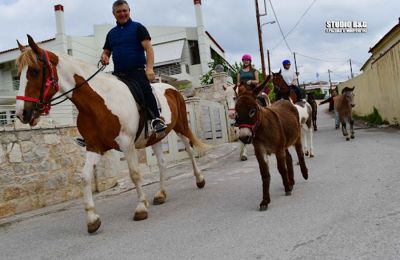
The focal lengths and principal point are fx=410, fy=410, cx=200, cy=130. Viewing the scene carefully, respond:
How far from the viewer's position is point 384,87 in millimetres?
16828

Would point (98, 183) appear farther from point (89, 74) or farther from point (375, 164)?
point (375, 164)

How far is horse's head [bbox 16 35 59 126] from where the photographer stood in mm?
4578

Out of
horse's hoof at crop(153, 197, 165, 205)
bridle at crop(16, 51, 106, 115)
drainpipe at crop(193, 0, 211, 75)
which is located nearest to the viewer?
bridle at crop(16, 51, 106, 115)

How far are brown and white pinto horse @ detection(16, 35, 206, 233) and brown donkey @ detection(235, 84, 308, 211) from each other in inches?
57.7

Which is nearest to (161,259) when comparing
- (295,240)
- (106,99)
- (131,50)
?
(295,240)

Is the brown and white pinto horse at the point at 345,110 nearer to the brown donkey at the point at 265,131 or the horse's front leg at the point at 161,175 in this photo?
the brown donkey at the point at 265,131

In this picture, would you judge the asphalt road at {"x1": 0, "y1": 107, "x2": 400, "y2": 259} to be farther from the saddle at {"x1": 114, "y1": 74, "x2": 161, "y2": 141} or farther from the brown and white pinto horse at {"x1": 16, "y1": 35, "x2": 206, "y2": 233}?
the saddle at {"x1": 114, "y1": 74, "x2": 161, "y2": 141}

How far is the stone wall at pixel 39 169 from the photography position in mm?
6492

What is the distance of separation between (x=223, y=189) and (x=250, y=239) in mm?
2937

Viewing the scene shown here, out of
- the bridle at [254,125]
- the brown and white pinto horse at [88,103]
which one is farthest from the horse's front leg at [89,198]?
the bridle at [254,125]

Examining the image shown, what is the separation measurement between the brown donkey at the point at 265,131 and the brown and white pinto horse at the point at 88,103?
147cm

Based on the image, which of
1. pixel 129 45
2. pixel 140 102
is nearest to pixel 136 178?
pixel 140 102

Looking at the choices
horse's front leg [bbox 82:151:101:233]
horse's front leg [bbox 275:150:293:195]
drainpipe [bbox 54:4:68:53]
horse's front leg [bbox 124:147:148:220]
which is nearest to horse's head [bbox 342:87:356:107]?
horse's front leg [bbox 275:150:293:195]

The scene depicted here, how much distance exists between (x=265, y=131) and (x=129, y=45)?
89.8 inches
